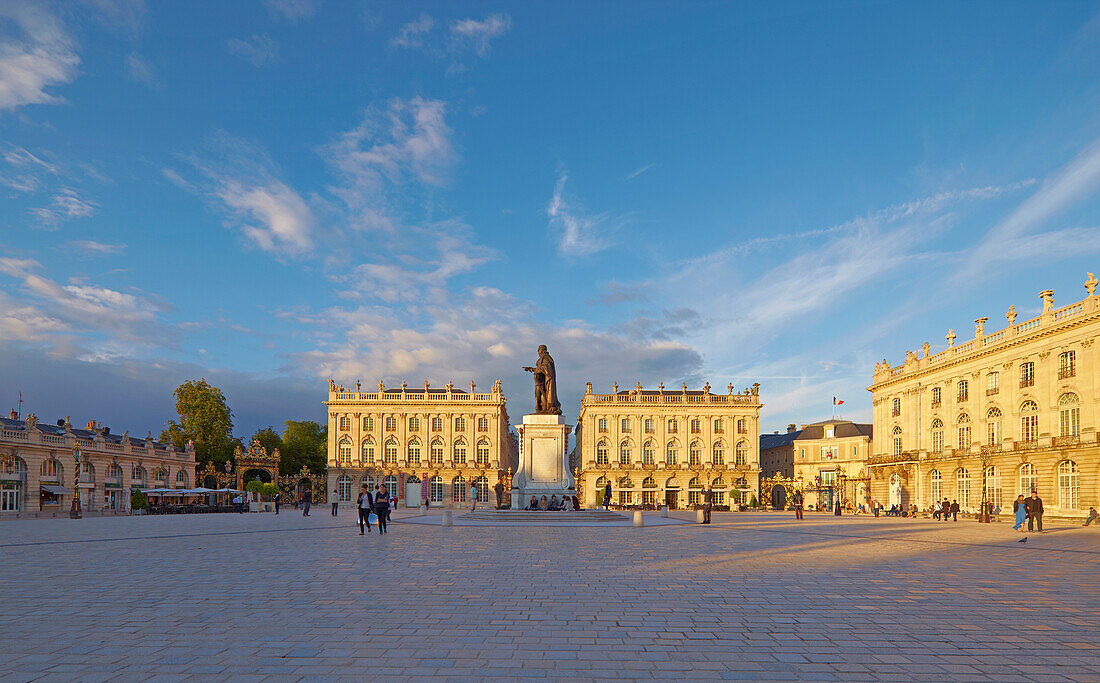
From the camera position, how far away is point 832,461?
285 feet

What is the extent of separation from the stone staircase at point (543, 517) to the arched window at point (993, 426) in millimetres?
36477

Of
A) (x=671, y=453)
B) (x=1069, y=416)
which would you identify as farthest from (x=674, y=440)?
(x=1069, y=416)

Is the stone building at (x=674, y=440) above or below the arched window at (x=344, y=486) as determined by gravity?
above

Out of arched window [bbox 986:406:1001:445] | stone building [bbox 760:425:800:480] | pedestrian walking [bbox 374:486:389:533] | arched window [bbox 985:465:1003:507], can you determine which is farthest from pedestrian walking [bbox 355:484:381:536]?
stone building [bbox 760:425:800:480]

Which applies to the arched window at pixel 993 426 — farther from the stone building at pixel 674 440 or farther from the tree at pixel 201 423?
the tree at pixel 201 423

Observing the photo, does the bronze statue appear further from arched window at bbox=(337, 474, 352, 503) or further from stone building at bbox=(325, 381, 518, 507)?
arched window at bbox=(337, 474, 352, 503)

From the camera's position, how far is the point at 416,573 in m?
14.3

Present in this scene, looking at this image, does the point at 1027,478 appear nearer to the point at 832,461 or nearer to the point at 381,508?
the point at 832,461

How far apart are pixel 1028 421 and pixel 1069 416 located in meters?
3.80

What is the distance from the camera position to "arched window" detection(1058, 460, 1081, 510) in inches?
1849

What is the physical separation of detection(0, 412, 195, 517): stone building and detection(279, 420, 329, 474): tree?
73.0 ft

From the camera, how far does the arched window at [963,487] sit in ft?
190

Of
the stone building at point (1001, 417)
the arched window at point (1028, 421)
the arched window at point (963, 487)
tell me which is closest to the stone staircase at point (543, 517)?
the stone building at point (1001, 417)

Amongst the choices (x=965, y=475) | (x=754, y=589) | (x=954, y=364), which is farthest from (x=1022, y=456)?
(x=754, y=589)
